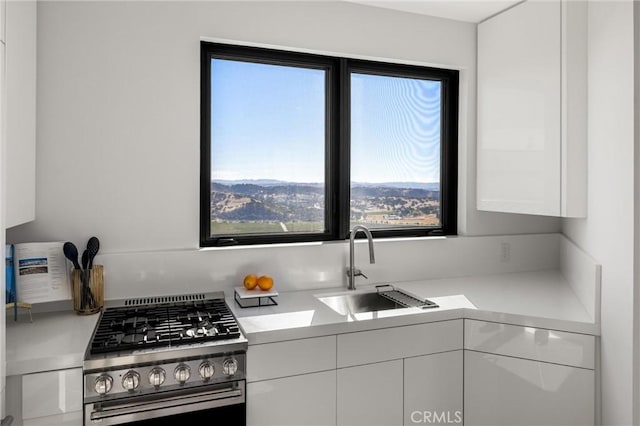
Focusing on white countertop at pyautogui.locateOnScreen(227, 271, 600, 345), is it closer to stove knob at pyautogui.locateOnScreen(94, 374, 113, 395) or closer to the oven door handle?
the oven door handle

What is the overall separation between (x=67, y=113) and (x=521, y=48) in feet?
7.35

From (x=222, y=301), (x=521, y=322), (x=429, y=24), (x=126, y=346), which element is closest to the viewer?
(x=126, y=346)

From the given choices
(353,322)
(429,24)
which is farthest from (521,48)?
(353,322)

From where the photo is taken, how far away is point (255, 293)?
214cm

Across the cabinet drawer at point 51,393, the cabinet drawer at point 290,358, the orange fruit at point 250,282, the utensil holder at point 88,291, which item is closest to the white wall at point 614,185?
the cabinet drawer at point 290,358

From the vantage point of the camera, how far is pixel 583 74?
216 centimetres

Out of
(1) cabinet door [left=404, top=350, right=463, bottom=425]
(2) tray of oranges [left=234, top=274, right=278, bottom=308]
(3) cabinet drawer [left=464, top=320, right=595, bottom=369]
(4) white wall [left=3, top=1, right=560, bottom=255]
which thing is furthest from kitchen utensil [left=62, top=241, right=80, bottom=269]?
(3) cabinet drawer [left=464, top=320, right=595, bottom=369]

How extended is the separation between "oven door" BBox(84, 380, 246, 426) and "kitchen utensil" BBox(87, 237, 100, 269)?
680 mm

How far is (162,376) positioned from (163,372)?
0.04ft

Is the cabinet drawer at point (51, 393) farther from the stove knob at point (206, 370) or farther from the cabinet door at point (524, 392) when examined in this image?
the cabinet door at point (524, 392)

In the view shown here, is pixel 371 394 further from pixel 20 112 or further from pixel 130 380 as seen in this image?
pixel 20 112

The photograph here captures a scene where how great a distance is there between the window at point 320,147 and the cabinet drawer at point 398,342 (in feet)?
2.59

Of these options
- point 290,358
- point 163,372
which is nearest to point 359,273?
point 290,358

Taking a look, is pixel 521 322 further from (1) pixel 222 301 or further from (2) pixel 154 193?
(2) pixel 154 193
